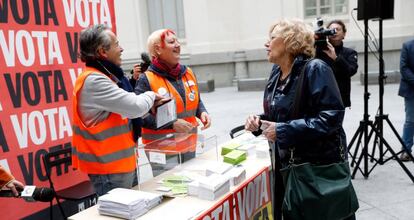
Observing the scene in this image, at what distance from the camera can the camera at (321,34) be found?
3.35 meters

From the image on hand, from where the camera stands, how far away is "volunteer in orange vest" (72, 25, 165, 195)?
7.86 feet

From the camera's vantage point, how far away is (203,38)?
1424cm

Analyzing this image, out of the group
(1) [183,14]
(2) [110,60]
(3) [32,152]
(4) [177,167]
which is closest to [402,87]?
(4) [177,167]

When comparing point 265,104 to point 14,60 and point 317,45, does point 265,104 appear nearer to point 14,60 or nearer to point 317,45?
point 317,45

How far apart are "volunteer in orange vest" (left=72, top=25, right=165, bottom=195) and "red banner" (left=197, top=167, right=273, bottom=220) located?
78 centimetres

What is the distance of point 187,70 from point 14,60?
138 centimetres

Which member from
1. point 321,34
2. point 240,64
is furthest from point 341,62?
point 240,64

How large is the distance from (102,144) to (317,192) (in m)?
1.36

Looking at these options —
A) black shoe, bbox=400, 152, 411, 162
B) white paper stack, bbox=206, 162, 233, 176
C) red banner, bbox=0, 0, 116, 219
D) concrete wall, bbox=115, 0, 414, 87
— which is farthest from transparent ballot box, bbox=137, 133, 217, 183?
concrete wall, bbox=115, 0, 414, 87

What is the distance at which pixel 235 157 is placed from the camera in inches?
106

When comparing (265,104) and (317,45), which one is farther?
(317,45)

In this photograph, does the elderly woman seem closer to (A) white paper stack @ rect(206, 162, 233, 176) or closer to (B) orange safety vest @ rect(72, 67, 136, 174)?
(A) white paper stack @ rect(206, 162, 233, 176)

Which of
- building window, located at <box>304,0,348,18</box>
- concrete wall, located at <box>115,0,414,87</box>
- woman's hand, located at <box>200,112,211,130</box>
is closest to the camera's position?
woman's hand, located at <box>200,112,211,130</box>

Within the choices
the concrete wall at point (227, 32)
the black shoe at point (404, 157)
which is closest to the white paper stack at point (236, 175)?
the black shoe at point (404, 157)
